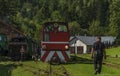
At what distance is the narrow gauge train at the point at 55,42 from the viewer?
31.8 metres

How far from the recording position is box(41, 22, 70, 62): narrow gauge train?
3180 cm

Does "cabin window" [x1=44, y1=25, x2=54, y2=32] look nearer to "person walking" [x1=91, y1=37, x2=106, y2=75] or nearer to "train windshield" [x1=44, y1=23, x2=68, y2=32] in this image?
"train windshield" [x1=44, y1=23, x2=68, y2=32]

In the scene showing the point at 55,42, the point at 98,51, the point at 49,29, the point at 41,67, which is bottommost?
the point at 41,67

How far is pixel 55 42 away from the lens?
107 ft

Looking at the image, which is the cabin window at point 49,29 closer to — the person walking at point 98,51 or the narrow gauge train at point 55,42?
the narrow gauge train at point 55,42

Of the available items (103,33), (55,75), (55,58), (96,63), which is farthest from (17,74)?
(103,33)

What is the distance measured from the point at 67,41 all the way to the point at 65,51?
1083 millimetres

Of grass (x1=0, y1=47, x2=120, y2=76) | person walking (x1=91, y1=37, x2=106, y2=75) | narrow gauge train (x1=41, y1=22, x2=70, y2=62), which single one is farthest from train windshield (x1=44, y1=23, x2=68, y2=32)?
person walking (x1=91, y1=37, x2=106, y2=75)

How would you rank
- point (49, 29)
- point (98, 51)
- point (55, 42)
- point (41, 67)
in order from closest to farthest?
point (98, 51) → point (41, 67) → point (55, 42) → point (49, 29)

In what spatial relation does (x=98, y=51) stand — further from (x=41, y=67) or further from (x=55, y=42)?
(x=55, y=42)

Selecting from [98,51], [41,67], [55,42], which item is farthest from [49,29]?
[98,51]

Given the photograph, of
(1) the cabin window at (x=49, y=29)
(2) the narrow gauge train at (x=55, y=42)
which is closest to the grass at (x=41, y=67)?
(2) the narrow gauge train at (x=55, y=42)

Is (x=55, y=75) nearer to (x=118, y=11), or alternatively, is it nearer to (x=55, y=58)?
(x=55, y=58)

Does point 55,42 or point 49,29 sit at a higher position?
point 49,29
